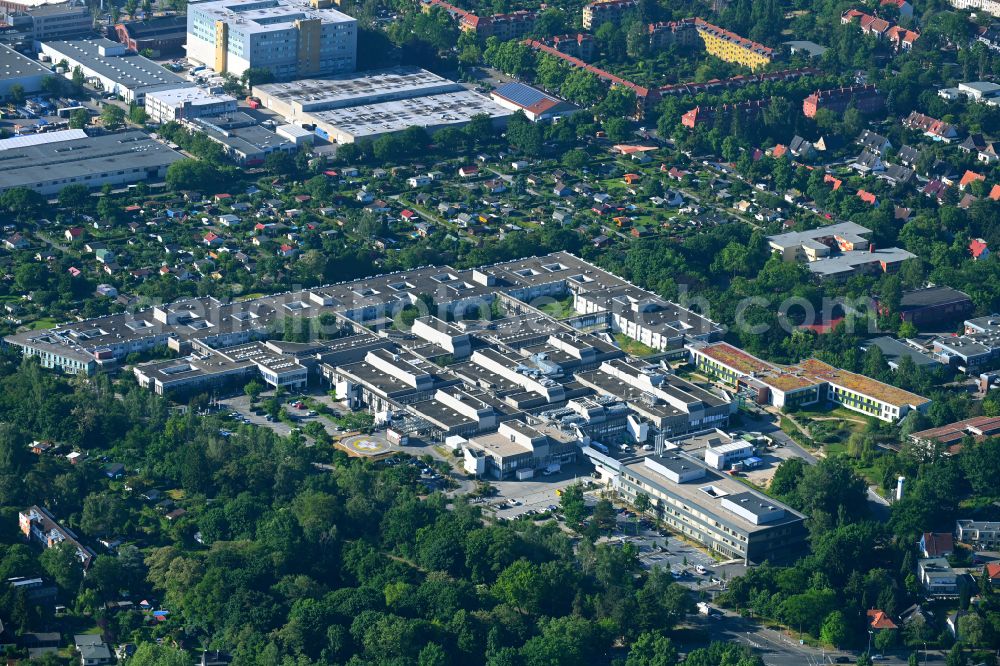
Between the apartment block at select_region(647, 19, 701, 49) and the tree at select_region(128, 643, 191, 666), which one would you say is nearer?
the tree at select_region(128, 643, 191, 666)

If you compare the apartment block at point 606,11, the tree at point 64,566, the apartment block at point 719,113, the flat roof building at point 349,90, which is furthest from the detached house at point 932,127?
the tree at point 64,566

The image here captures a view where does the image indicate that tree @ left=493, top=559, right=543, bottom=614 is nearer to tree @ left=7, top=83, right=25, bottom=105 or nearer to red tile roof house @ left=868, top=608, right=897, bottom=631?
red tile roof house @ left=868, top=608, right=897, bottom=631

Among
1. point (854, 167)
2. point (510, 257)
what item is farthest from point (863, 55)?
point (510, 257)

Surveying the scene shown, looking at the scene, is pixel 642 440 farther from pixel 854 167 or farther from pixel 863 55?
pixel 863 55

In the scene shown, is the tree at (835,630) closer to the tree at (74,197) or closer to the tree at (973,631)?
the tree at (973,631)

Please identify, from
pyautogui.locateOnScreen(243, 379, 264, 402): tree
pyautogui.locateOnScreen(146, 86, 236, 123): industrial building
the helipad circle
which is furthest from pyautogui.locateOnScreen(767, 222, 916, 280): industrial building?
pyautogui.locateOnScreen(146, 86, 236, 123): industrial building
